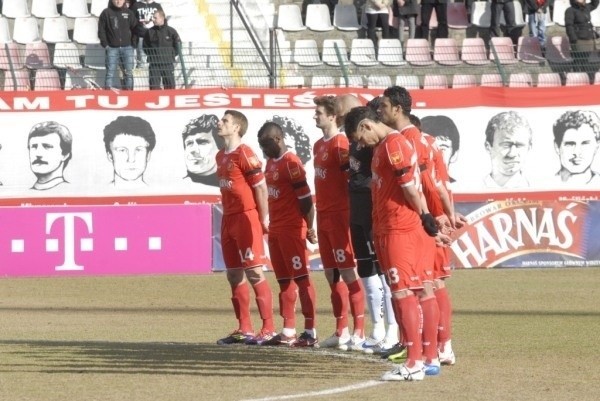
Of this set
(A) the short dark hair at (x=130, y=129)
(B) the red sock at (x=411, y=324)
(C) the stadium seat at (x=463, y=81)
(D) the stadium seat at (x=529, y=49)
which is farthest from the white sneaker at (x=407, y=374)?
(D) the stadium seat at (x=529, y=49)

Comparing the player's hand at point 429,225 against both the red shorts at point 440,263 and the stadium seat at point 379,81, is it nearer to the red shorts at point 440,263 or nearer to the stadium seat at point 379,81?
the red shorts at point 440,263

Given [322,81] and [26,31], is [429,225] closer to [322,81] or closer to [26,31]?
[322,81]

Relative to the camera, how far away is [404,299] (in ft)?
33.6

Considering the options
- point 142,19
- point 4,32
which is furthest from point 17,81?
point 4,32

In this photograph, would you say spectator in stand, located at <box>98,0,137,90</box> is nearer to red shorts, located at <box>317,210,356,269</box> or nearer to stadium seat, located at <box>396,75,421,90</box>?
stadium seat, located at <box>396,75,421,90</box>

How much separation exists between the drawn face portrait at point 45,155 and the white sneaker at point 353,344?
37.8 feet

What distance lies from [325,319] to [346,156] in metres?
3.66

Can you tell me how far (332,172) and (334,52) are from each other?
14.3 meters

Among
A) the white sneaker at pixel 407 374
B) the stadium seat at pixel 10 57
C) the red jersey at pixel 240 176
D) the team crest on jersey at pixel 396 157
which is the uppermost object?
the stadium seat at pixel 10 57

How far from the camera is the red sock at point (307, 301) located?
42.8ft

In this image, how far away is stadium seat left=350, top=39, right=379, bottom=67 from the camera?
1030 inches

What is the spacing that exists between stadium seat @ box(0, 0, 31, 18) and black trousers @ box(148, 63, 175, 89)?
14.4 feet

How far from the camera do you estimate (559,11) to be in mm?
29672

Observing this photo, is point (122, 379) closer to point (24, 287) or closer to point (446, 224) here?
point (446, 224)
